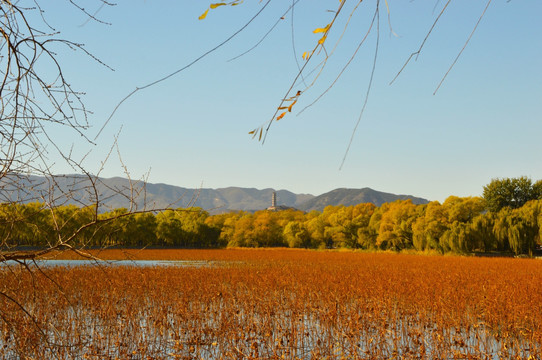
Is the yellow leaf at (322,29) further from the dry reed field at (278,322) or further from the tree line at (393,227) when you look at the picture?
the tree line at (393,227)

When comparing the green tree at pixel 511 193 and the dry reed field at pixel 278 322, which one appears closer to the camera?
the dry reed field at pixel 278 322

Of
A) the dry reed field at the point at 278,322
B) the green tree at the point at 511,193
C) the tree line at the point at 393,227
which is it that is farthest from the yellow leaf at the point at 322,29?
the green tree at the point at 511,193

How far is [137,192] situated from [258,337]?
7458mm

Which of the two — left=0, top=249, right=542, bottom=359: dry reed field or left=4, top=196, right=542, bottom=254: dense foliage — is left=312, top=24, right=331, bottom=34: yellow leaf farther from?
left=4, top=196, right=542, bottom=254: dense foliage

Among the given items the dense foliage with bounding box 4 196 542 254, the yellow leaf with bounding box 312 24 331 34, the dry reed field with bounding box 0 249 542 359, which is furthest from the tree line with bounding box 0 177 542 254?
the yellow leaf with bounding box 312 24 331 34

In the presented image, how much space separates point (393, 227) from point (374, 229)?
698 centimetres

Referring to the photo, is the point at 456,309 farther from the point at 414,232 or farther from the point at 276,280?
the point at 414,232

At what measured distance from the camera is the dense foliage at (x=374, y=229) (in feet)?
144

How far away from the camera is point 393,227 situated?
56.8m

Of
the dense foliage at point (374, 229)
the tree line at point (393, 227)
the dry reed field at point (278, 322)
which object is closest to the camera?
the dry reed field at point (278, 322)

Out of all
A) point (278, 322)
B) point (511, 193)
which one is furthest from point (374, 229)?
point (278, 322)

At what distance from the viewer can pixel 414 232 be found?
5262cm

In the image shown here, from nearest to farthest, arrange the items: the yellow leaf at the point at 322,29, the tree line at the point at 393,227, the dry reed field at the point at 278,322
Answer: the yellow leaf at the point at 322,29 → the dry reed field at the point at 278,322 → the tree line at the point at 393,227

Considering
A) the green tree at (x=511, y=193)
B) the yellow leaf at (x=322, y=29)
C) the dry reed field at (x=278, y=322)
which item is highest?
the green tree at (x=511, y=193)
